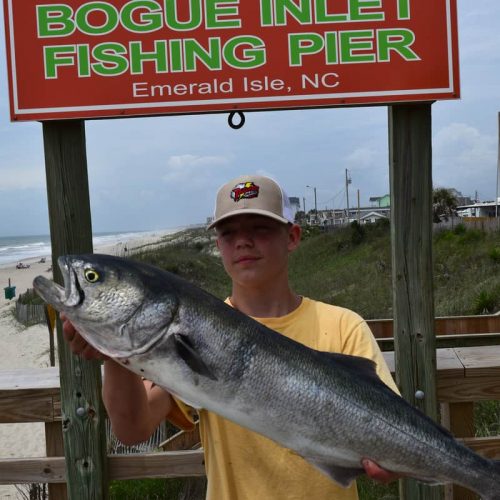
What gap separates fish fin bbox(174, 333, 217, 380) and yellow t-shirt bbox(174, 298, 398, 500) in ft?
1.66

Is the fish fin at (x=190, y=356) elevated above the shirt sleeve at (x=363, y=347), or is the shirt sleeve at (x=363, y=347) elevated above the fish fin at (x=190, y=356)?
the fish fin at (x=190, y=356)

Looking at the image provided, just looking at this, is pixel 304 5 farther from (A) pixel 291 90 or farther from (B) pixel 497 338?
(B) pixel 497 338

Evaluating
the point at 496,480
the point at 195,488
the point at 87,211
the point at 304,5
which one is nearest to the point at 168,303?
the point at 496,480

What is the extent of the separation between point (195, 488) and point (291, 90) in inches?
123

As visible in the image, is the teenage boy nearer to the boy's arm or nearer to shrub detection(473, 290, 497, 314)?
the boy's arm

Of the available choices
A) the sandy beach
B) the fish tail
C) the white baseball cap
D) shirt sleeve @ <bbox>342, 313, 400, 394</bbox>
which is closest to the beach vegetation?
shirt sleeve @ <bbox>342, 313, 400, 394</bbox>

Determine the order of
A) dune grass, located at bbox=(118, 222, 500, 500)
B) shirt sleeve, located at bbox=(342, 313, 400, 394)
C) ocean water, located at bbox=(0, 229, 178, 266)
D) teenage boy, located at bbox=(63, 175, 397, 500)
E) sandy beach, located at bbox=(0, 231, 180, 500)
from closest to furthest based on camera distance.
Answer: teenage boy, located at bbox=(63, 175, 397, 500)
shirt sleeve, located at bbox=(342, 313, 400, 394)
sandy beach, located at bbox=(0, 231, 180, 500)
dune grass, located at bbox=(118, 222, 500, 500)
ocean water, located at bbox=(0, 229, 178, 266)

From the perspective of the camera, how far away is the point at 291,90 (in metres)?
3.26

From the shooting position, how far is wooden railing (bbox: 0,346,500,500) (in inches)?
133

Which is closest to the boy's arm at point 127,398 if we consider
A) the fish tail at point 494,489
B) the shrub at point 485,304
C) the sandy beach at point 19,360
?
the fish tail at point 494,489

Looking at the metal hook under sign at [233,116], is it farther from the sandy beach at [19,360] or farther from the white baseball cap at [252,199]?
the sandy beach at [19,360]

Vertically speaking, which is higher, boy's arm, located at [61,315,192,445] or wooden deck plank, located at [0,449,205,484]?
boy's arm, located at [61,315,192,445]

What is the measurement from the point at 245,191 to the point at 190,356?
0.88 metres

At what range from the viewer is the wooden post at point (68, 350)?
338 centimetres
